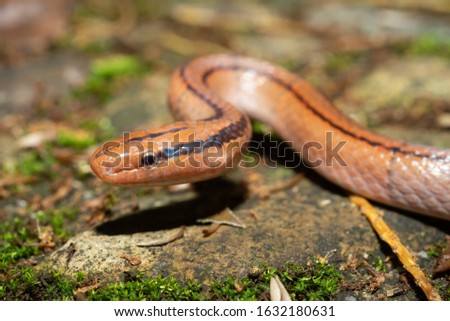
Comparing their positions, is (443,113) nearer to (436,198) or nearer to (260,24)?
(436,198)

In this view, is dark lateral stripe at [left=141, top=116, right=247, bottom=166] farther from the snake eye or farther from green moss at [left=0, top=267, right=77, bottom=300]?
green moss at [left=0, top=267, right=77, bottom=300]

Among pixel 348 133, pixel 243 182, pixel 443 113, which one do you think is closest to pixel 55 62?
pixel 243 182

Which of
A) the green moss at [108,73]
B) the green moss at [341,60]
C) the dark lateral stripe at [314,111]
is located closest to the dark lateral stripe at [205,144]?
the dark lateral stripe at [314,111]

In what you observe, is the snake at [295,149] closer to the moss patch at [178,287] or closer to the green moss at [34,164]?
the moss patch at [178,287]

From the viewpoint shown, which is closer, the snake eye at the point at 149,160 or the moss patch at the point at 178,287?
the moss patch at the point at 178,287

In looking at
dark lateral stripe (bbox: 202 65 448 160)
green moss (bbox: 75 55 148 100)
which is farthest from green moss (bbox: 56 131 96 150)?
dark lateral stripe (bbox: 202 65 448 160)

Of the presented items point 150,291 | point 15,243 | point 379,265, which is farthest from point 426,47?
point 15,243

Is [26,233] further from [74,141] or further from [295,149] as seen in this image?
[295,149]
